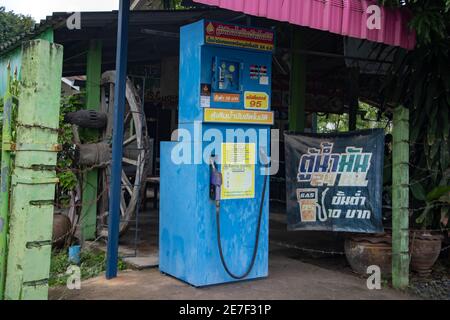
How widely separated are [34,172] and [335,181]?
12.0 ft

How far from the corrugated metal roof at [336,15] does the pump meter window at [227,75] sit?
79 centimetres

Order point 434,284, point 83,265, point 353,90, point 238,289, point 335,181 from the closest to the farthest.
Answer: point 238,289 < point 434,284 < point 335,181 < point 83,265 < point 353,90

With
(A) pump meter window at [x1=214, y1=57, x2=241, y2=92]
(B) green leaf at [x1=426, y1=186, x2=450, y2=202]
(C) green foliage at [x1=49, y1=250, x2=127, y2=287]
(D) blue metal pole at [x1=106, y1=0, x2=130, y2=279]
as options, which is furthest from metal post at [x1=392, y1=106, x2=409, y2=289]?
(C) green foliage at [x1=49, y1=250, x2=127, y2=287]

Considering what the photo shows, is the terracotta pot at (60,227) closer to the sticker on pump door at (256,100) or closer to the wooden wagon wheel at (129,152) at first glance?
the wooden wagon wheel at (129,152)

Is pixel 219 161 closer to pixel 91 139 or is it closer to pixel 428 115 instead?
pixel 428 115

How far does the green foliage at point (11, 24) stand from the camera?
758 inches

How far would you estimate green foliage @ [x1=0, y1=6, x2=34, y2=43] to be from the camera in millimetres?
19256

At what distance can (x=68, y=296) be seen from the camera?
4.99 meters

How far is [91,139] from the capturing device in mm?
7516

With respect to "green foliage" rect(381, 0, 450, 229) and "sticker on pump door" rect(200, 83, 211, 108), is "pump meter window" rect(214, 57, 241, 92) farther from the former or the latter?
"green foliage" rect(381, 0, 450, 229)

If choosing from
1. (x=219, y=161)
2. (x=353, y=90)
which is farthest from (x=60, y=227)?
(x=353, y=90)

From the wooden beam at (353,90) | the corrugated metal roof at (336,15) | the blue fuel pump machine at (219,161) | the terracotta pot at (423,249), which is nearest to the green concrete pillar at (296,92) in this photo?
the wooden beam at (353,90)

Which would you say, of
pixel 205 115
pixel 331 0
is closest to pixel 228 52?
pixel 205 115
